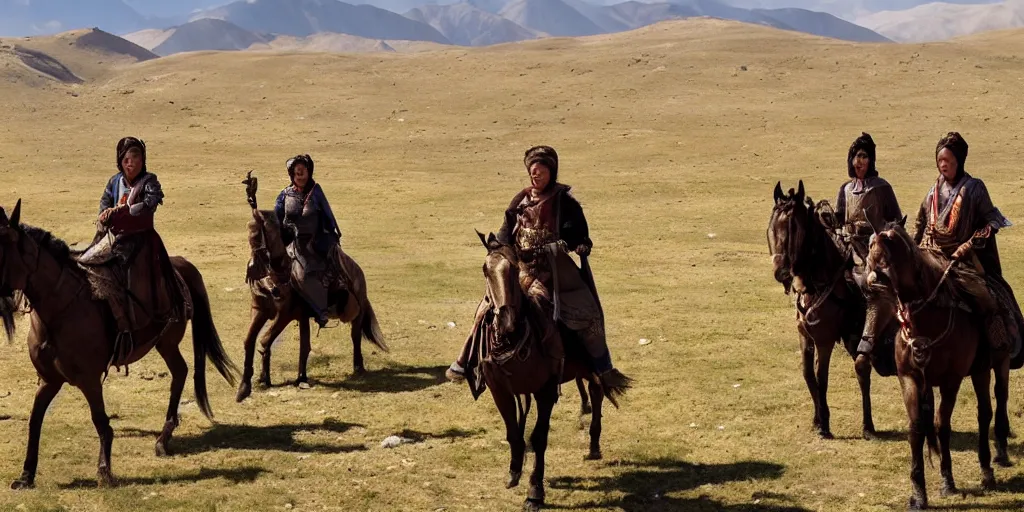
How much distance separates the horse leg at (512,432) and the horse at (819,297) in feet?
9.84

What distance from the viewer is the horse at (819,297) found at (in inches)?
441

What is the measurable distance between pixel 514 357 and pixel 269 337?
20.7ft

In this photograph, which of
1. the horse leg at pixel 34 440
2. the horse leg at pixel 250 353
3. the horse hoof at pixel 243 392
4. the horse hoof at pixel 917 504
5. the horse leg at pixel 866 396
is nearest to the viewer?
the horse hoof at pixel 917 504

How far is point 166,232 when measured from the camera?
3162 centimetres

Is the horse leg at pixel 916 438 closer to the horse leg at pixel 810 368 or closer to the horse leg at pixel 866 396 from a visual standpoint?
the horse leg at pixel 866 396

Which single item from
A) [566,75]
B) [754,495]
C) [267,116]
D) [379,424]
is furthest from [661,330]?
[566,75]

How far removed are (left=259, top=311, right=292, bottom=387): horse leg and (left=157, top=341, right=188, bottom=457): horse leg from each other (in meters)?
2.48

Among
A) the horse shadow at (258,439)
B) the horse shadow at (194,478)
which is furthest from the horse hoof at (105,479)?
the horse shadow at (258,439)

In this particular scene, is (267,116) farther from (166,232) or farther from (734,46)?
(734,46)

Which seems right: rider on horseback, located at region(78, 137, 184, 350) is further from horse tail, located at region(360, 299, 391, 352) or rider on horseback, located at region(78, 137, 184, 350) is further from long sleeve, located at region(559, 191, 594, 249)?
horse tail, located at region(360, 299, 391, 352)

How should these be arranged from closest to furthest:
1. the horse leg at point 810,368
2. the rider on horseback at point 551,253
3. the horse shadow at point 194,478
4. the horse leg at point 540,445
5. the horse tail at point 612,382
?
the horse leg at point 540,445 → the rider on horseback at point 551,253 → the horse shadow at point 194,478 → the horse tail at point 612,382 → the horse leg at point 810,368

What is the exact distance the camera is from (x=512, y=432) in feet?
34.2

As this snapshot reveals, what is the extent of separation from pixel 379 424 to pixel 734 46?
245ft

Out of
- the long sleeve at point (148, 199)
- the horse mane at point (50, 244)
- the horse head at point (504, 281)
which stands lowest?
the horse head at point (504, 281)
